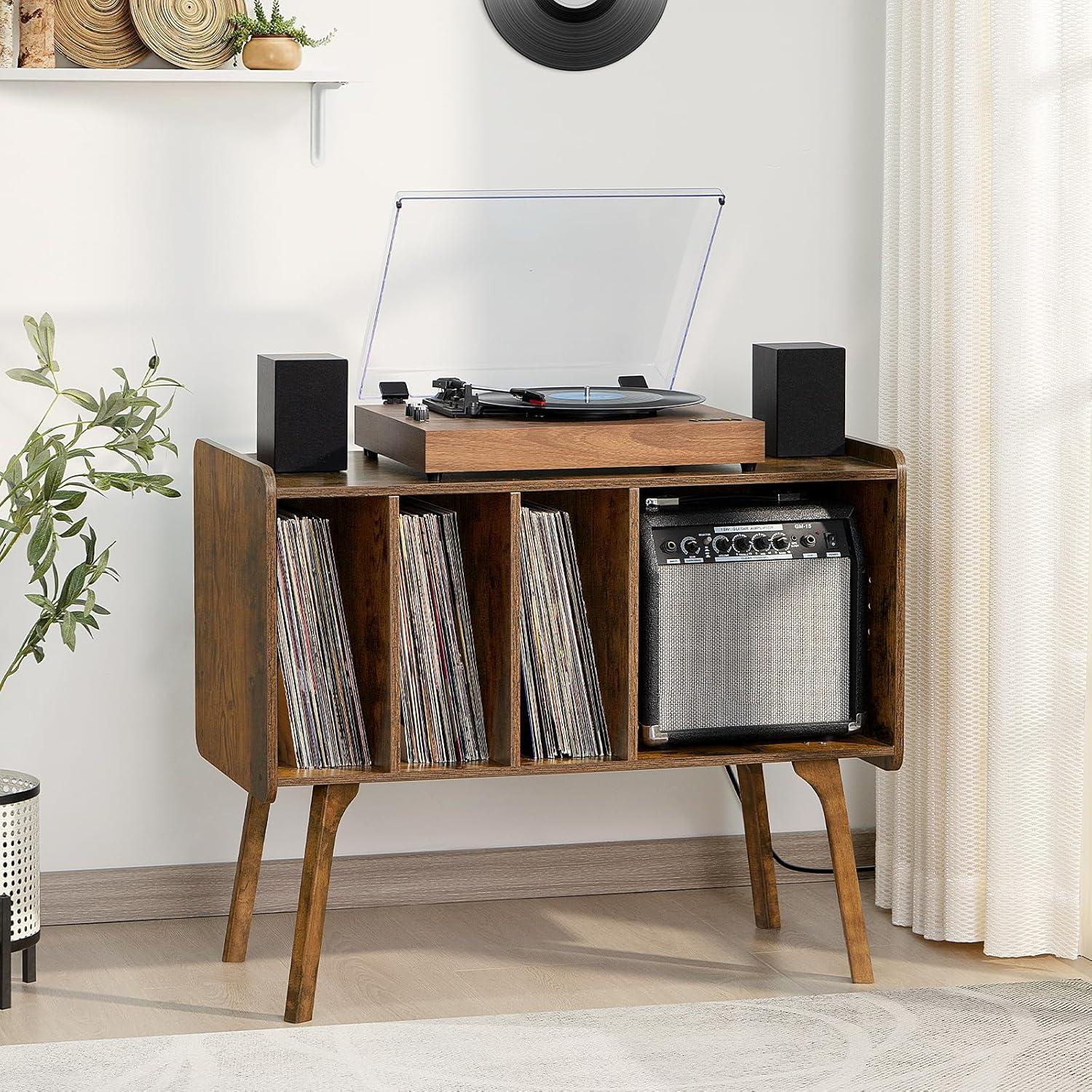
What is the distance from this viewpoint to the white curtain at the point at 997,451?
2.59 meters

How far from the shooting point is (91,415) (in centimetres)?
283

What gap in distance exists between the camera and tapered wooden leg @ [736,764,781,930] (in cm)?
289

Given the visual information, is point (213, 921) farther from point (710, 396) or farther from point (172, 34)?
point (172, 34)

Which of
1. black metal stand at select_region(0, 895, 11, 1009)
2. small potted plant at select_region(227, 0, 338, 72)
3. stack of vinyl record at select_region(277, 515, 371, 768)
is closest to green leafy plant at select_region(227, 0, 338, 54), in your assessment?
small potted plant at select_region(227, 0, 338, 72)

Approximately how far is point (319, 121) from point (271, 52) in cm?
15

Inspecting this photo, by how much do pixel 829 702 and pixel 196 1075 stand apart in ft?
3.42

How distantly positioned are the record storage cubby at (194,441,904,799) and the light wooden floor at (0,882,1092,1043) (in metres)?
0.33

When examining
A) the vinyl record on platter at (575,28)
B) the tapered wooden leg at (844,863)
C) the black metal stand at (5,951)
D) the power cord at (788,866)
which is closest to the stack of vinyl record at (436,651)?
the tapered wooden leg at (844,863)

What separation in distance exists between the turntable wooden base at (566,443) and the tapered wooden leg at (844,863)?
0.48 meters

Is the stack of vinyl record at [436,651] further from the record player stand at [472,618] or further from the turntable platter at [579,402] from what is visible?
the turntable platter at [579,402]

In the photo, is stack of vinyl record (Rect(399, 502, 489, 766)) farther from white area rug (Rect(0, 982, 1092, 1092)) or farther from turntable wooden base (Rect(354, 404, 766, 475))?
white area rug (Rect(0, 982, 1092, 1092))

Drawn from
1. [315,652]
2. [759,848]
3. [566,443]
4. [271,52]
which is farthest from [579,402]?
[759,848]

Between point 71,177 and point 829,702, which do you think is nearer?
point 829,702

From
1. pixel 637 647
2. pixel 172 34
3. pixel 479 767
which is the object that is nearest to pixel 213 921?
pixel 479 767
